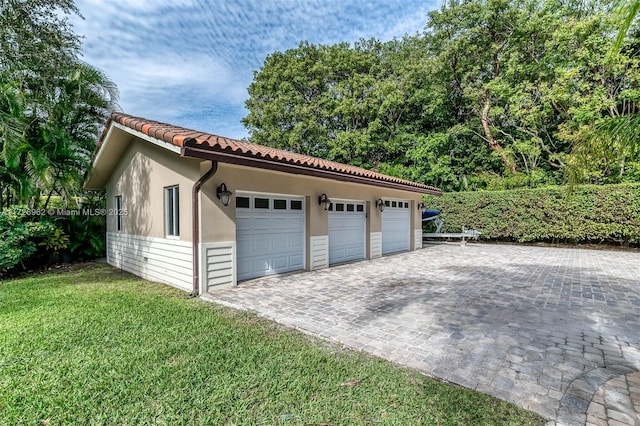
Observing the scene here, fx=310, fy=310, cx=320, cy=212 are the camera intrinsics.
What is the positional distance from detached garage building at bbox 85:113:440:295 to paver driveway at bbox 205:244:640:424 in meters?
0.77

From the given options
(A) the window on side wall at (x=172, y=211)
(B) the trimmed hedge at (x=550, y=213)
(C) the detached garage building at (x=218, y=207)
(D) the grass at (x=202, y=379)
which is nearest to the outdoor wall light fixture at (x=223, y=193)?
(C) the detached garage building at (x=218, y=207)

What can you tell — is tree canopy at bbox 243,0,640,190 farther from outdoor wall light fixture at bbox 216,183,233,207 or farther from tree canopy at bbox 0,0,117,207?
outdoor wall light fixture at bbox 216,183,233,207

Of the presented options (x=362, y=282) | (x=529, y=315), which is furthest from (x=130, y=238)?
(x=529, y=315)

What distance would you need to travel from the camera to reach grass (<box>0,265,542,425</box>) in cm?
261

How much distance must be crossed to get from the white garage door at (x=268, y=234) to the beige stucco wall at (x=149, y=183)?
1.19m

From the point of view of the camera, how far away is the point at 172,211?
7555 millimetres

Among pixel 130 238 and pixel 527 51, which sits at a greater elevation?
pixel 527 51

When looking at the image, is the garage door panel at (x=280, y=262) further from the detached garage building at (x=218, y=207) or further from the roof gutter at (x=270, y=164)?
the roof gutter at (x=270, y=164)

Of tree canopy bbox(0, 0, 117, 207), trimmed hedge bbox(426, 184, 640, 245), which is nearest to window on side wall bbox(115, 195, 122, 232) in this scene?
tree canopy bbox(0, 0, 117, 207)

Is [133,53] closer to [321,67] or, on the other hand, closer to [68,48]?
[68,48]

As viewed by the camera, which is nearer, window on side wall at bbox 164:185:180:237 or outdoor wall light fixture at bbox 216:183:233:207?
outdoor wall light fixture at bbox 216:183:233:207

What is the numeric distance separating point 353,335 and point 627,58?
19.4 m

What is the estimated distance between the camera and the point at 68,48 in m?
10.9

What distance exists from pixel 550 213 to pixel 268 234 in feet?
47.3
